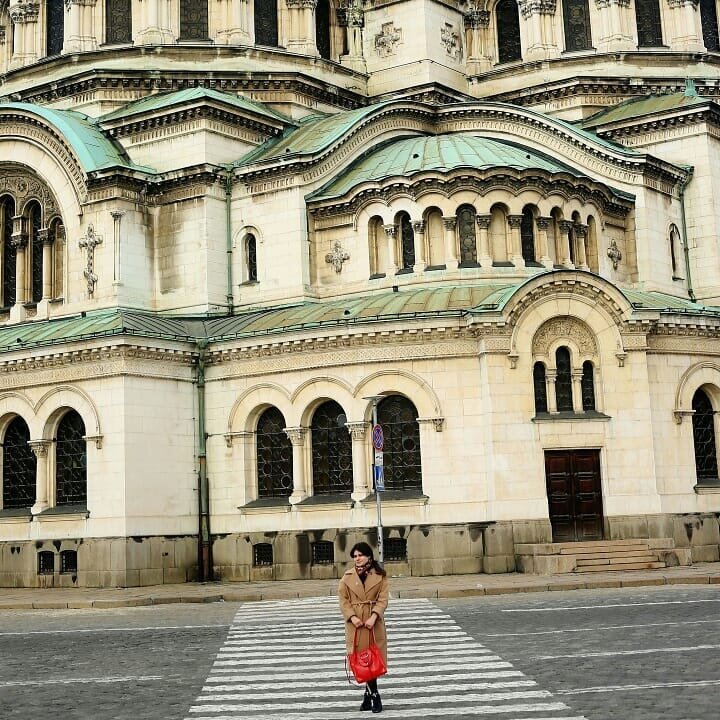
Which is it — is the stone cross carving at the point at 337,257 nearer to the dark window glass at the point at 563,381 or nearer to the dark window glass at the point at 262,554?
the dark window glass at the point at 563,381

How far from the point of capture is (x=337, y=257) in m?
40.8

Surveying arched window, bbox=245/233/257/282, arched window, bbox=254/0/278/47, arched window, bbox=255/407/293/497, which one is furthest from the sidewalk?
arched window, bbox=254/0/278/47

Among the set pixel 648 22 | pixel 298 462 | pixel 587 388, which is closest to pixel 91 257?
pixel 298 462

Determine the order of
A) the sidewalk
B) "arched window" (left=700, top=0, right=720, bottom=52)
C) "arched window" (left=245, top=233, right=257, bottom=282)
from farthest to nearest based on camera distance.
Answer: "arched window" (left=700, top=0, right=720, bottom=52), "arched window" (left=245, top=233, right=257, bottom=282), the sidewalk

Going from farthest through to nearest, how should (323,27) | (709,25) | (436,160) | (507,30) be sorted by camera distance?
(507,30) → (709,25) → (323,27) → (436,160)

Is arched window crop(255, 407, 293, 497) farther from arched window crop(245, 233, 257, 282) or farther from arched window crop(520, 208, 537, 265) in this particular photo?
arched window crop(520, 208, 537, 265)

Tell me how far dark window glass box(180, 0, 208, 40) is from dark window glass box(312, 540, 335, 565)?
2220 centimetres

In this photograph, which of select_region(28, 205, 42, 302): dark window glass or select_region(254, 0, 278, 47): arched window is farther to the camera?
select_region(254, 0, 278, 47): arched window

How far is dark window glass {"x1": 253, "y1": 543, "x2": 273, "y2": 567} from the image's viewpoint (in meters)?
37.0

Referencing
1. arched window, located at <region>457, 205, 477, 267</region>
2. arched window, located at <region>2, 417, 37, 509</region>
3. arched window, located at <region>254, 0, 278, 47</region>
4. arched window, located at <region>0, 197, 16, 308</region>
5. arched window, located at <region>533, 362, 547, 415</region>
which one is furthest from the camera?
arched window, located at <region>254, 0, 278, 47</region>

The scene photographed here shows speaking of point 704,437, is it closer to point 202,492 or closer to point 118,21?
point 202,492

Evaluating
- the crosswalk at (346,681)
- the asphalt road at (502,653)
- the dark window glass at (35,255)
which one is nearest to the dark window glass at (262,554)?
the asphalt road at (502,653)

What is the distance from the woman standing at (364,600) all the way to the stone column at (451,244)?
24.6 meters

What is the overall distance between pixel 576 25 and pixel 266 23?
41.9 ft
